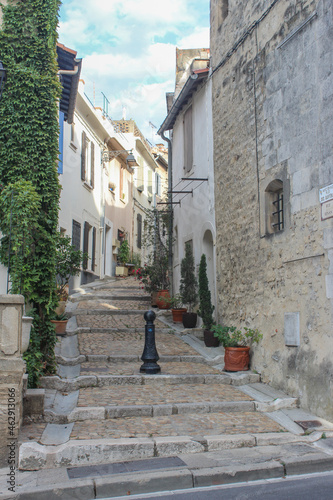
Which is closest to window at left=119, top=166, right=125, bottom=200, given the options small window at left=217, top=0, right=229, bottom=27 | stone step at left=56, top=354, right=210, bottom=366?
small window at left=217, top=0, right=229, bottom=27

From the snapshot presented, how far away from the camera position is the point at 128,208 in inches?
952

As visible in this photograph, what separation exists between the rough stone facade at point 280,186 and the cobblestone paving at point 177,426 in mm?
905

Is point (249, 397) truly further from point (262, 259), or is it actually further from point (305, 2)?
point (305, 2)

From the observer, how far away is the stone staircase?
5070 mm

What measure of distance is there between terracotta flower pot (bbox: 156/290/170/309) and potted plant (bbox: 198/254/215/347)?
8.67 feet

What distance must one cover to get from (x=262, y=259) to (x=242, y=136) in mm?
2516

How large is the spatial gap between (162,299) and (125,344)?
387 centimetres

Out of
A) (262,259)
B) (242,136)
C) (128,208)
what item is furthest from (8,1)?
(128,208)

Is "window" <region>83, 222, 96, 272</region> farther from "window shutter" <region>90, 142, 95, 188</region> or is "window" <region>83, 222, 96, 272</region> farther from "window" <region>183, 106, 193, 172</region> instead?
"window" <region>183, 106, 193, 172</region>

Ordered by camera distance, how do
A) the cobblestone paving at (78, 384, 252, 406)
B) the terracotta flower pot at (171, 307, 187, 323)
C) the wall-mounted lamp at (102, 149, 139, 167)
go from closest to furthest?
A: 1. the cobblestone paving at (78, 384, 252, 406)
2. the terracotta flower pot at (171, 307, 187, 323)
3. the wall-mounted lamp at (102, 149, 139, 167)

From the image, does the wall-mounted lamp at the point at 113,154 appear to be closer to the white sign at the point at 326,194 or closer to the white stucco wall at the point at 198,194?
the white stucco wall at the point at 198,194

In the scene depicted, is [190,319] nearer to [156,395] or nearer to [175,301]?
[175,301]

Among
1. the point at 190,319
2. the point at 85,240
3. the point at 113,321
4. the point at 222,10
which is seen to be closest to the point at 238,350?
the point at 190,319

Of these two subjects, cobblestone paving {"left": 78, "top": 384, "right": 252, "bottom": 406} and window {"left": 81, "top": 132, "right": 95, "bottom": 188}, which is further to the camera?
window {"left": 81, "top": 132, "right": 95, "bottom": 188}
